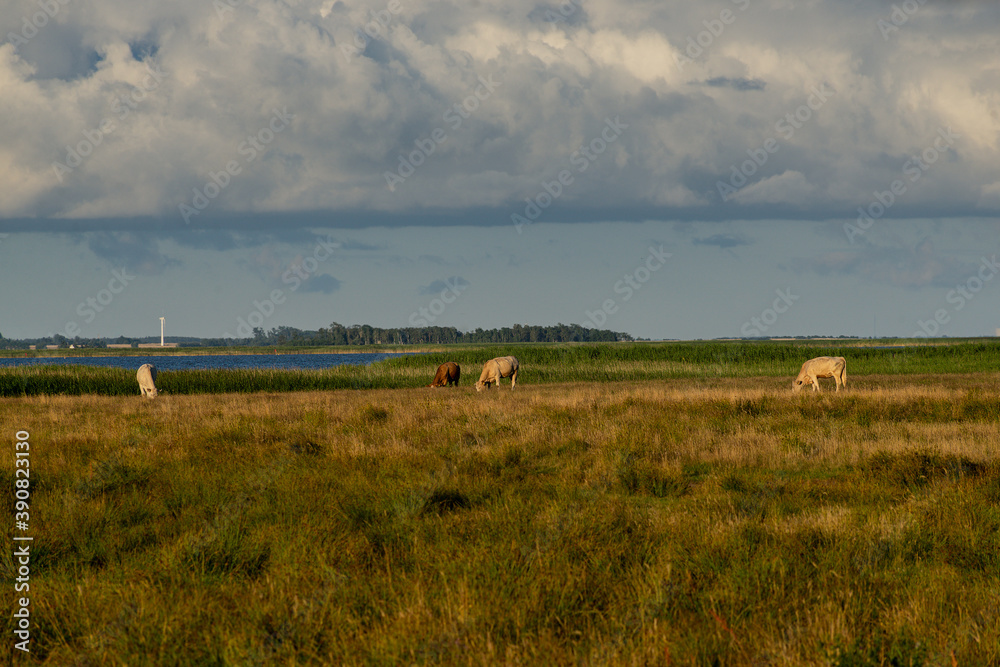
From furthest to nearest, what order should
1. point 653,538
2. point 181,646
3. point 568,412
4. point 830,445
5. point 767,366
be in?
point 767,366, point 568,412, point 830,445, point 653,538, point 181,646

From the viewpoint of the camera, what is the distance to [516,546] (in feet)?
22.8

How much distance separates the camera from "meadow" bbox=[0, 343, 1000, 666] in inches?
205

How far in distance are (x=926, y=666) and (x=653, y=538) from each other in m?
2.99

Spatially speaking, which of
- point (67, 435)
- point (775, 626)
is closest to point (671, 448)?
point (775, 626)

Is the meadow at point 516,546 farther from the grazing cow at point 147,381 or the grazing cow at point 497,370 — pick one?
the grazing cow at point 497,370

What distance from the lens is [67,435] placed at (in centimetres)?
1501

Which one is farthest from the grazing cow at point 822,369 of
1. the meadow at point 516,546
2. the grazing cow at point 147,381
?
the grazing cow at point 147,381

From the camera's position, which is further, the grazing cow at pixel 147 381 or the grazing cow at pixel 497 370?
the grazing cow at pixel 497 370

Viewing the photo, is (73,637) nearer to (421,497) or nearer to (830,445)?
(421,497)

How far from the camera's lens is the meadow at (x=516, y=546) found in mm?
5219

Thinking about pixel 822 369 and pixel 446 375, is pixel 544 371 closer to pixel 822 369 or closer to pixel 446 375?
pixel 446 375

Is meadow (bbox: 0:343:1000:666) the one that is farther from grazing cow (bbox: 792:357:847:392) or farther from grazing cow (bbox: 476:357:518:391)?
grazing cow (bbox: 476:357:518:391)

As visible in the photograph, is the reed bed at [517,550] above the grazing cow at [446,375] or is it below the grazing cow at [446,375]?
below

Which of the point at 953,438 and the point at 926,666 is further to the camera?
the point at 953,438
